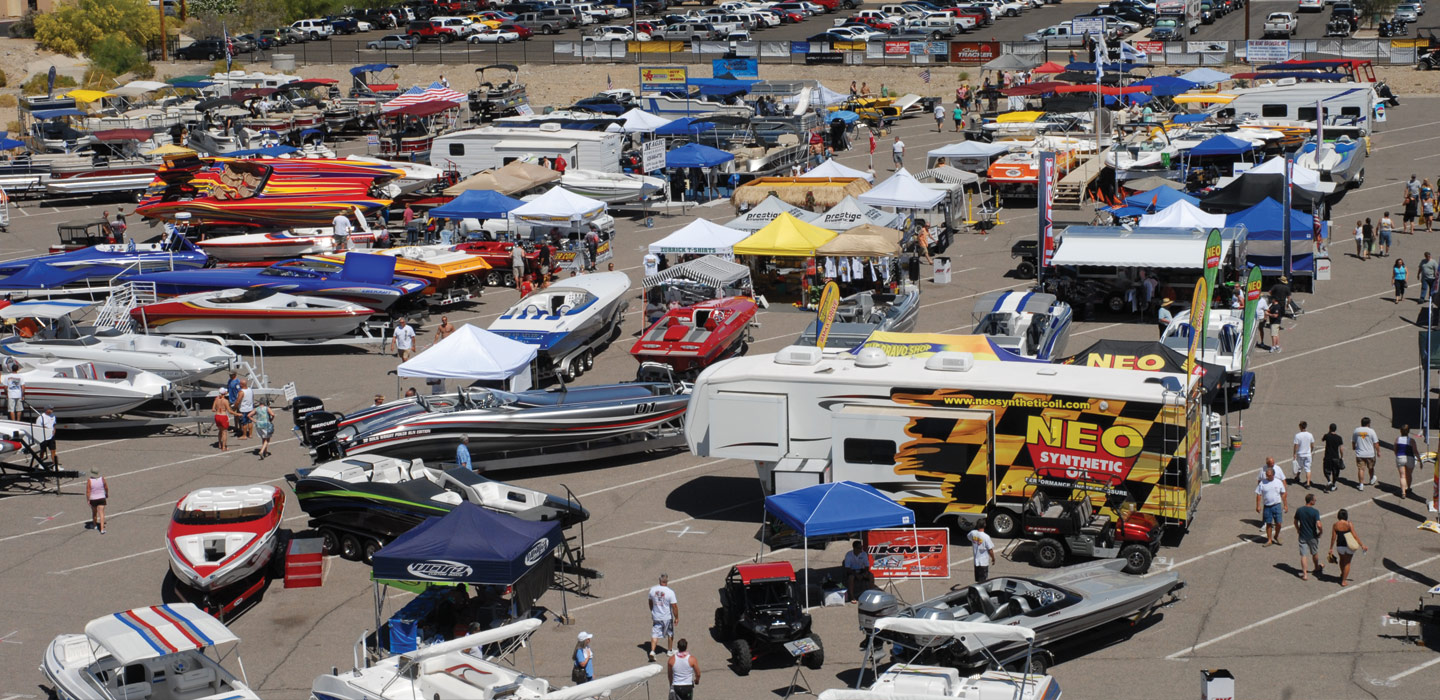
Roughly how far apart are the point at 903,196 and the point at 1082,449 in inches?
705

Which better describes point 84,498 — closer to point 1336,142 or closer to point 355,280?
point 355,280

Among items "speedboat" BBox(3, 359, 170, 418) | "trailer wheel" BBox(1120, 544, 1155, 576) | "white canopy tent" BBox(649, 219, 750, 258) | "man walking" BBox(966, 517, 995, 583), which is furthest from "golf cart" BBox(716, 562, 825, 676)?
"white canopy tent" BBox(649, 219, 750, 258)

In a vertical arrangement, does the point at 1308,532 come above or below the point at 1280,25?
below

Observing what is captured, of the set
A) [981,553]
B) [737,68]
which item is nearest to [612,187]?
[737,68]

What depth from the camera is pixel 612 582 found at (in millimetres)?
18594

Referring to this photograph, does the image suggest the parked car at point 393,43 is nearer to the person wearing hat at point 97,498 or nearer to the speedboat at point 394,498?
the person wearing hat at point 97,498

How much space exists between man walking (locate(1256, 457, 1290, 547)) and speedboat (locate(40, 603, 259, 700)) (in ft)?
39.0

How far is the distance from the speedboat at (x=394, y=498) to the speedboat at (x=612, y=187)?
880 inches

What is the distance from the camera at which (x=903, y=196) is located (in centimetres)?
3616

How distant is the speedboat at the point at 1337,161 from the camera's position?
39.6 metres

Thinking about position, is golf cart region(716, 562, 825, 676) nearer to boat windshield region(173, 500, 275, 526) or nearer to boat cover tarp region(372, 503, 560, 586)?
boat cover tarp region(372, 503, 560, 586)

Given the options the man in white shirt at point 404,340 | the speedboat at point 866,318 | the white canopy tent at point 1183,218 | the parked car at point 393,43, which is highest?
the parked car at point 393,43

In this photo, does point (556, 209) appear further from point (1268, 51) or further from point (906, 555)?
point (1268, 51)

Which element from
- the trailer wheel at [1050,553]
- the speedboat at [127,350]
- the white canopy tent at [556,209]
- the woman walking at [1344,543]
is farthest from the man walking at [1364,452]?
the white canopy tent at [556,209]
